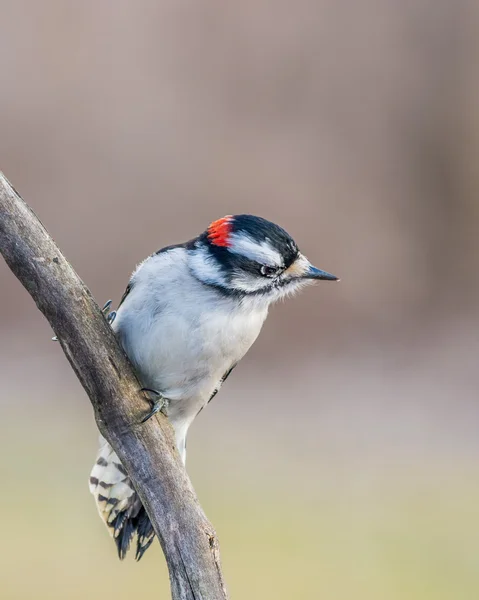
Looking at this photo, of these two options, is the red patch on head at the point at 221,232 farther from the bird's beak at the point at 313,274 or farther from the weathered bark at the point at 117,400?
the weathered bark at the point at 117,400

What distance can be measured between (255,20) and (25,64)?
10.3 feet

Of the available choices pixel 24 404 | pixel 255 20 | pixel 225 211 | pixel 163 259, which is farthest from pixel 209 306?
pixel 255 20

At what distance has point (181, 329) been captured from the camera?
327 centimetres

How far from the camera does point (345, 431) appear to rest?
35.3 feet

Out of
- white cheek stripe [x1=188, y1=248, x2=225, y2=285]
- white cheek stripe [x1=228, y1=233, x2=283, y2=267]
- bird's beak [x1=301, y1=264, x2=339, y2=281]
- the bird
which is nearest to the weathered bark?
the bird

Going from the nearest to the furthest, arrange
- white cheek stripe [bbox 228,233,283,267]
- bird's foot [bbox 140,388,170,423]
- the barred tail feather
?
bird's foot [bbox 140,388,170,423], white cheek stripe [bbox 228,233,283,267], the barred tail feather

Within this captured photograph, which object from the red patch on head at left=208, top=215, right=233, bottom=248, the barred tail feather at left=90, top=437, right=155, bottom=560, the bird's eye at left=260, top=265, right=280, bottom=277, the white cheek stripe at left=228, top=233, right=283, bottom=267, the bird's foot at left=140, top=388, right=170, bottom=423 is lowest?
the barred tail feather at left=90, top=437, right=155, bottom=560

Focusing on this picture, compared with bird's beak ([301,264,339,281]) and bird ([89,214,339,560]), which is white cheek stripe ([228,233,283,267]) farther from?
bird's beak ([301,264,339,281])

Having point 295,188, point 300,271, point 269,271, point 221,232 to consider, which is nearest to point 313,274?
point 300,271

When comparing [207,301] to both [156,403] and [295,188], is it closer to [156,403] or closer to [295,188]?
[156,403]

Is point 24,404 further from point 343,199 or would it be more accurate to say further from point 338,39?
point 338,39

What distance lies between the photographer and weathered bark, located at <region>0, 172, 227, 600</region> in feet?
9.07

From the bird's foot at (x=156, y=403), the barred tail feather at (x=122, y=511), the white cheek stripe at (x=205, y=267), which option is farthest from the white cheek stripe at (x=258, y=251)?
the barred tail feather at (x=122, y=511)

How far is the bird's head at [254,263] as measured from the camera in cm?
324
